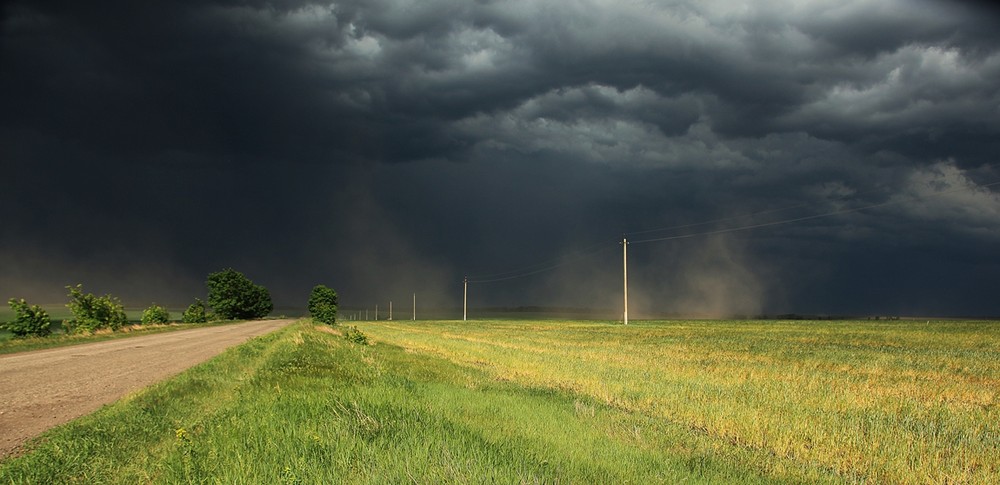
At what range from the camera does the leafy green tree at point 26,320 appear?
38.6m

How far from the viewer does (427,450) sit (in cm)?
655

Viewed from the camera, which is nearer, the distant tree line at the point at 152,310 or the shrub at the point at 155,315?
the distant tree line at the point at 152,310

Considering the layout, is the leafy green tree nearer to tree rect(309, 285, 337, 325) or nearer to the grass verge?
the grass verge

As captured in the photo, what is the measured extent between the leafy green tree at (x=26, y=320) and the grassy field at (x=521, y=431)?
3024 cm

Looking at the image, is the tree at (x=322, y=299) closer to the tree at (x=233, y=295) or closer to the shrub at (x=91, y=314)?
the tree at (x=233, y=295)

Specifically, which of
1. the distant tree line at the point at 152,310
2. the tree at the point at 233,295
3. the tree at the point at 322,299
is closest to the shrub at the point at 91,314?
the distant tree line at the point at 152,310

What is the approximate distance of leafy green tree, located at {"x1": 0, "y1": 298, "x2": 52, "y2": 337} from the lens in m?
38.6

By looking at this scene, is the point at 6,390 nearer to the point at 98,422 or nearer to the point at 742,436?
the point at 98,422

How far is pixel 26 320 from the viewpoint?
39031mm

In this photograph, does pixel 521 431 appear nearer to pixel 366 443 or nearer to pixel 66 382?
pixel 366 443

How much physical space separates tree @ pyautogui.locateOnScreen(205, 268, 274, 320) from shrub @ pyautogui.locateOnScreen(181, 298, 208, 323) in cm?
4310

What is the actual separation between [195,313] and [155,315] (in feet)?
94.5

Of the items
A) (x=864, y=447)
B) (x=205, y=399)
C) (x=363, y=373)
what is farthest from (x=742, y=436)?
(x=205, y=399)

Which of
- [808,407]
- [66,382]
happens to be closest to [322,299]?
[66,382]
